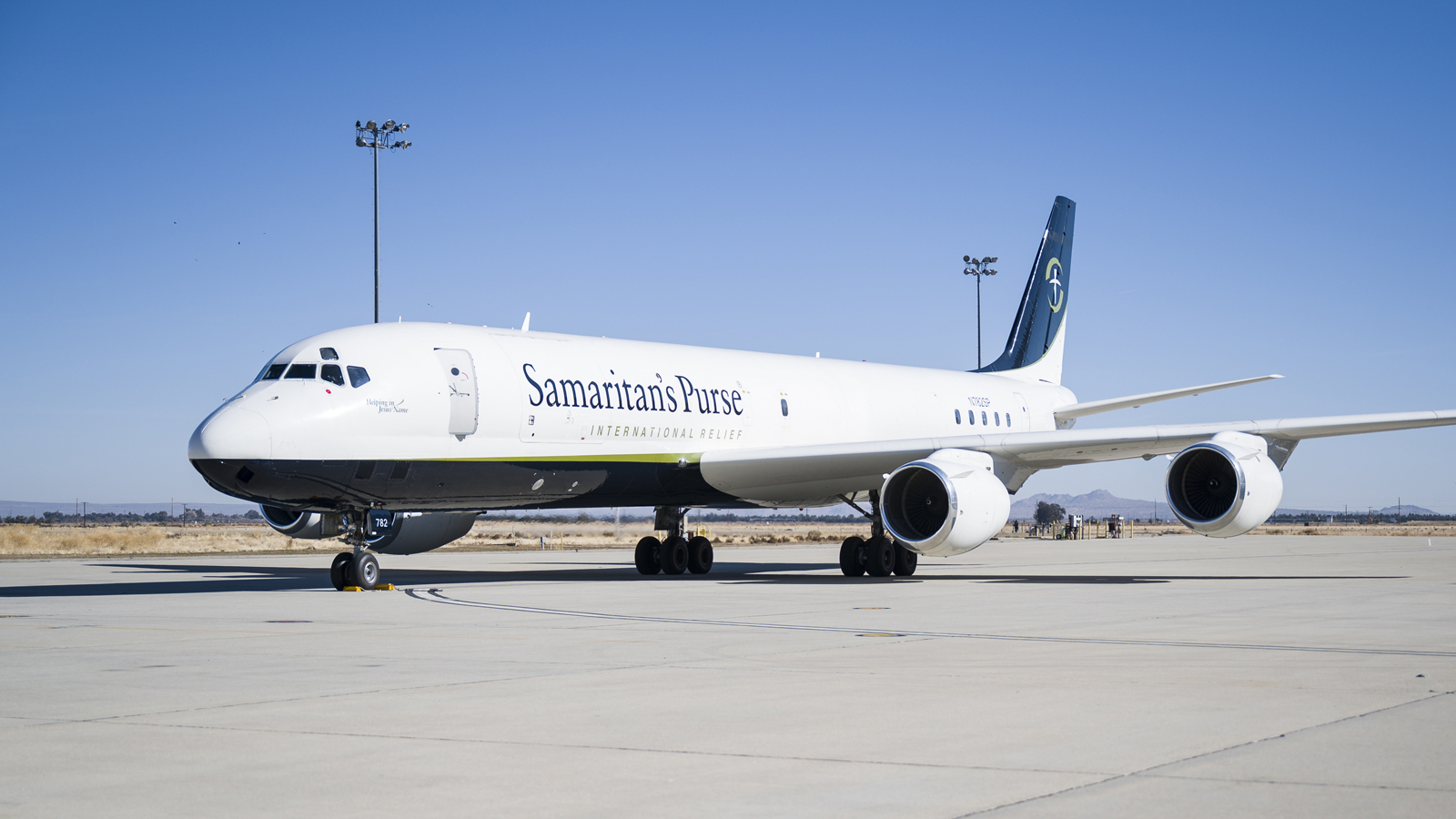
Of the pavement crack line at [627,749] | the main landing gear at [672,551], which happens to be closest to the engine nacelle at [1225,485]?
the main landing gear at [672,551]

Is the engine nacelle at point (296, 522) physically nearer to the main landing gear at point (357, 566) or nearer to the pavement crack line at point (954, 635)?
the main landing gear at point (357, 566)

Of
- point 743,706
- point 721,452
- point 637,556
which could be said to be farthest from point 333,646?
point 637,556

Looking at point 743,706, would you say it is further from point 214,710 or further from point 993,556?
point 993,556

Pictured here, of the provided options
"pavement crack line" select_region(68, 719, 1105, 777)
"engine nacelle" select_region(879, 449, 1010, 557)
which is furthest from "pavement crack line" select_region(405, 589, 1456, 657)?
"engine nacelle" select_region(879, 449, 1010, 557)

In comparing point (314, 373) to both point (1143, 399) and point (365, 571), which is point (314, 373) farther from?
point (1143, 399)

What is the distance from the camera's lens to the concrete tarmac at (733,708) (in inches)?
211

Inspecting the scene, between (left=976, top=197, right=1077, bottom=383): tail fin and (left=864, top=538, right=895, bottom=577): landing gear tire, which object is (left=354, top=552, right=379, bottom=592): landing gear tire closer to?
(left=864, top=538, right=895, bottom=577): landing gear tire

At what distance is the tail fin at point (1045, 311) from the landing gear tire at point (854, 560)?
896cm

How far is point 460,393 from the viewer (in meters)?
18.8

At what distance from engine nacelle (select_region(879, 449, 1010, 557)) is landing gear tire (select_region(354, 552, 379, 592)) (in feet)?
23.5

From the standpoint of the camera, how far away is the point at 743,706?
7.63 metres

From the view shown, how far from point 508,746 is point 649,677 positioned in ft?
8.48

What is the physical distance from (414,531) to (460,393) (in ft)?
17.8

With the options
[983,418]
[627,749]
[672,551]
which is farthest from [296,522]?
[627,749]
